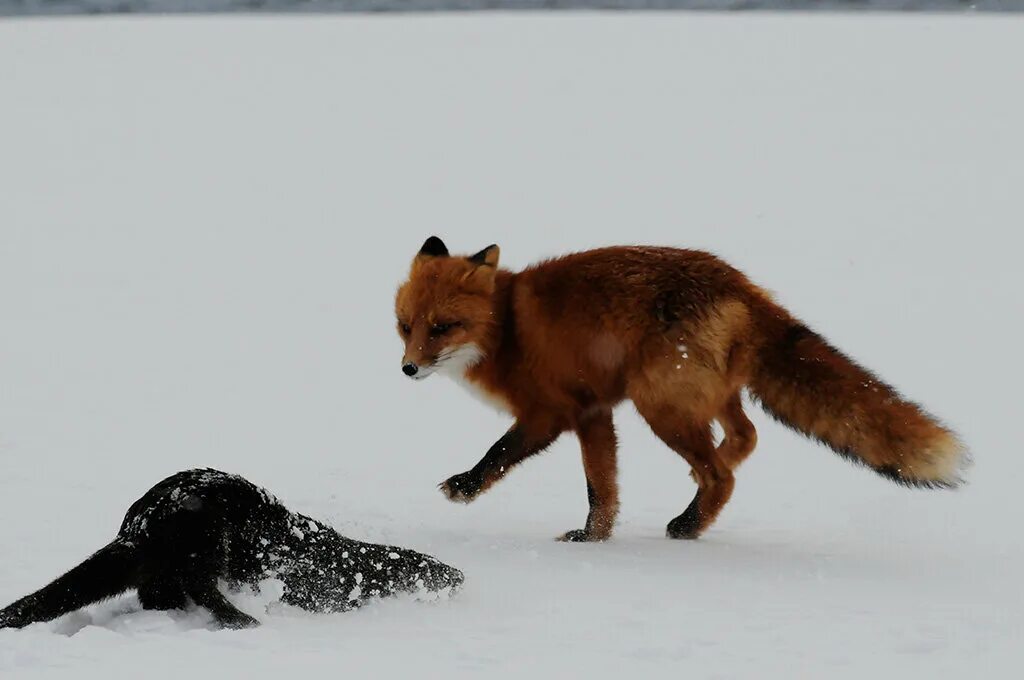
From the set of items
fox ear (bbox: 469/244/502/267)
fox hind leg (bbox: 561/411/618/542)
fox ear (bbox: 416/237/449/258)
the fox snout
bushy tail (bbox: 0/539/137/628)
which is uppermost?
fox ear (bbox: 416/237/449/258)

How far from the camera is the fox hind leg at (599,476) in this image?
6.87 m

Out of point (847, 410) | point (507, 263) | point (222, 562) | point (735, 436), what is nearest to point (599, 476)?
point (735, 436)

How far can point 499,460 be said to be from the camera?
23.4 feet

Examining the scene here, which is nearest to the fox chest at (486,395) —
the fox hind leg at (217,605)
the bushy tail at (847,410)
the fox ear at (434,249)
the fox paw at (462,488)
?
the fox paw at (462,488)

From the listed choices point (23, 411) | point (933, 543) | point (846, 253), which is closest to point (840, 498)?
point (933, 543)

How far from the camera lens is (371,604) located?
17.3 ft

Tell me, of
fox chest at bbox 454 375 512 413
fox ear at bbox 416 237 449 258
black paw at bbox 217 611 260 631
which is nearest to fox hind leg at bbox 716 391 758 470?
fox chest at bbox 454 375 512 413

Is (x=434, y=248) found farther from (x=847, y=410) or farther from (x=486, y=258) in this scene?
(x=847, y=410)

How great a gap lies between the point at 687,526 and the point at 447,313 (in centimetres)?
172

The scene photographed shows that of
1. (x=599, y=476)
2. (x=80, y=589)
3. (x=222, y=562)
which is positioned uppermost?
(x=599, y=476)

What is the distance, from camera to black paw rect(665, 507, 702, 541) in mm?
6934

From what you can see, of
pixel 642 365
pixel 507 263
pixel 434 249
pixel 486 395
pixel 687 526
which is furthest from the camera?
pixel 507 263

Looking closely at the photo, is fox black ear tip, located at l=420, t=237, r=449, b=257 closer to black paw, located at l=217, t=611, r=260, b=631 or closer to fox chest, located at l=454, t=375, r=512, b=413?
fox chest, located at l=454, t=375, r=512, b=413

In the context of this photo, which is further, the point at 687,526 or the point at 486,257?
the point at 486,257
